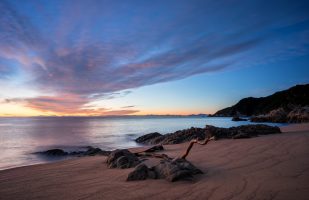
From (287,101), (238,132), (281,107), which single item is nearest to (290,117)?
(281,107)

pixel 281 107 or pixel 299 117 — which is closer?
pixel 299 117

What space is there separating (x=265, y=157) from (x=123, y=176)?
5.24 metres

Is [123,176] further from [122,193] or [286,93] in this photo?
[286,93]

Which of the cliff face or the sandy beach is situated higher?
the cliff face

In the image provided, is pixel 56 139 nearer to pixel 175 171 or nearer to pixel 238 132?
pixel 238 132

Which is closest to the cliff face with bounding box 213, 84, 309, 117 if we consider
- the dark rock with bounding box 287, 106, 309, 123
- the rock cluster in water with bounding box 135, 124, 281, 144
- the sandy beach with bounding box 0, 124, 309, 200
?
the dark rock with bounding box 287, 106, 309, 123

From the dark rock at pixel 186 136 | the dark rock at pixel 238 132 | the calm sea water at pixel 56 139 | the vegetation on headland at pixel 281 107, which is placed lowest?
the calm sea water at pixel 56 139

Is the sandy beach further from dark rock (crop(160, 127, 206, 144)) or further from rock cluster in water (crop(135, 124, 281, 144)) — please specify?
dark rock (crop(160, 127, 206, 144))

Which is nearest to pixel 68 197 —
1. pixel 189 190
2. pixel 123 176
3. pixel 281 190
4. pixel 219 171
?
pixel 123 176

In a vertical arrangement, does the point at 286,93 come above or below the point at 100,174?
above

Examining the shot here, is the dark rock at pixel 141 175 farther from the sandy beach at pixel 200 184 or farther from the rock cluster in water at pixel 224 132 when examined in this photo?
the rock cluster in water at pixel 224 132

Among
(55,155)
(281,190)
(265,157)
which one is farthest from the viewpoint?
(55,155)

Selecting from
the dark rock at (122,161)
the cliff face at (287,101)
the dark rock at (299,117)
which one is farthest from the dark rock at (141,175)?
the cliff face at (287,101)

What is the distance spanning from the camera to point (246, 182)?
5.89 meters
